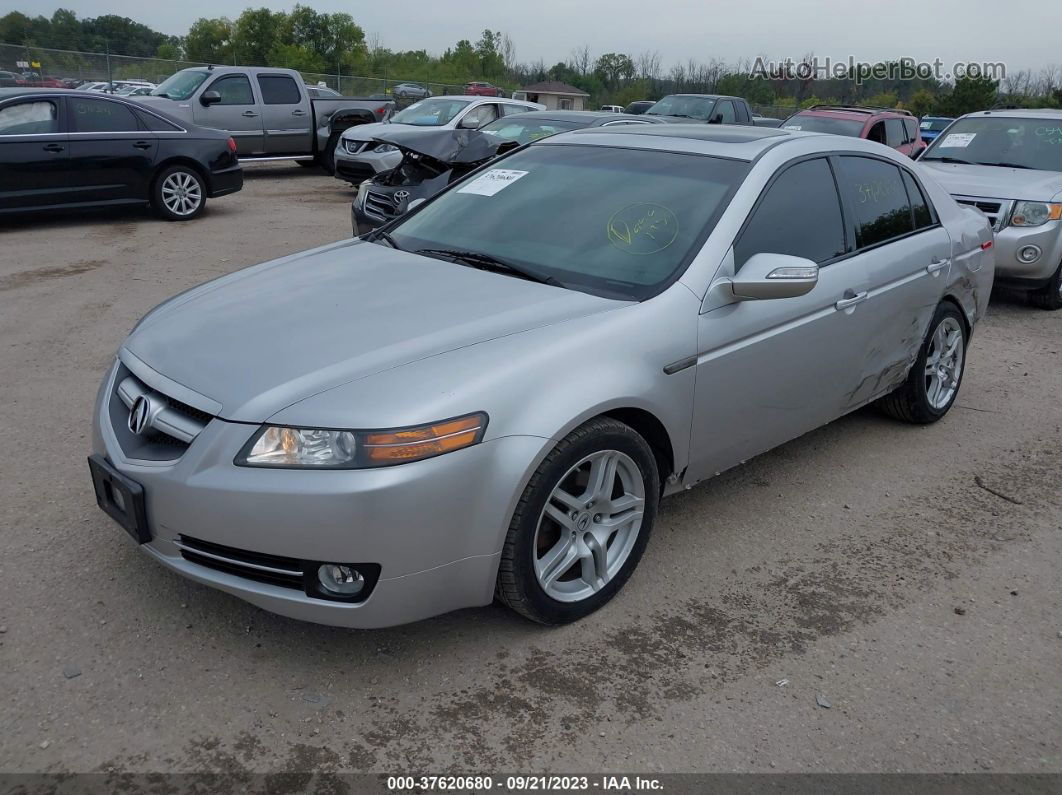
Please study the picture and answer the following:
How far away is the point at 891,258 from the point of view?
14.4ft

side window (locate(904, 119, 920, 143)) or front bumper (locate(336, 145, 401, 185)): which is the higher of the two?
side window (locate(904, 119, 920, 143))

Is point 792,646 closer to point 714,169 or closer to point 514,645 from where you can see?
point 514,645

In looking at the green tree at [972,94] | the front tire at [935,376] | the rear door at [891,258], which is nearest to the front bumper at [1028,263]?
the front tire at [935,376]

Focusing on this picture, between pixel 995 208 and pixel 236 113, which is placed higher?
pixel 236 113

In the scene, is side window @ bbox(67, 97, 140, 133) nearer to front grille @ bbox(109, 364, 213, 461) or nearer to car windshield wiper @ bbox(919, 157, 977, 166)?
front grille @ bbox(109, 364, 213, 461)

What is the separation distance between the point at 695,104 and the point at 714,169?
557 inches

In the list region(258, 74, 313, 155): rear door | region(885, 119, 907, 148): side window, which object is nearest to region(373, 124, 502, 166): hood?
region(258, 74, 313, 155): rear door

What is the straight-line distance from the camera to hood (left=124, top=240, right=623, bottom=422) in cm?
282

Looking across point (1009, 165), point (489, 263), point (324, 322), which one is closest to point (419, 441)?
point (324, 322)

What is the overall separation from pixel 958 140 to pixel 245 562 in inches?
348

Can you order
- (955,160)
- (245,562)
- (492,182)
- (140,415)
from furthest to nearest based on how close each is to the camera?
(955,160)
(492,182)
(140,415)
(245,562)

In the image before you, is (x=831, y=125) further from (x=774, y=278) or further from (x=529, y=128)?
(x=774, y=278)

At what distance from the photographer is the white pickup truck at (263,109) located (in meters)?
14.5

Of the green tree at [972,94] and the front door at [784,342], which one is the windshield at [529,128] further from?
the green tree at [972,94]
